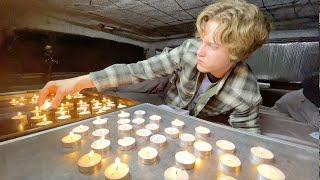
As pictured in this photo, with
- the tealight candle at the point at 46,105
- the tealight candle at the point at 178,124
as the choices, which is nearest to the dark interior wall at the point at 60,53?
the tealight candle at the point at 46,105

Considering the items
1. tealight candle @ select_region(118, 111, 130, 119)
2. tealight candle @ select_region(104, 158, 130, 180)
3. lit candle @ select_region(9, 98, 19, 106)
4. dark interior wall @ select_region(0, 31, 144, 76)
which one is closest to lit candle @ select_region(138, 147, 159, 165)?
tealight candle @ select_region(104, 158, 130, 180)

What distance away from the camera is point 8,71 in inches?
54.5

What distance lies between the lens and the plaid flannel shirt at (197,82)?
3.30 ft

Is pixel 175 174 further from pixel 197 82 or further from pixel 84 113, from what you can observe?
pixel 197 82

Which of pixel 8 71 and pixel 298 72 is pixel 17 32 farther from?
pixel 298 72

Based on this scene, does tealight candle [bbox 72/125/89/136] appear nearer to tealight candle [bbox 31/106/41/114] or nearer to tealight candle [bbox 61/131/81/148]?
tealight candle [bbox 61/131/81/148]

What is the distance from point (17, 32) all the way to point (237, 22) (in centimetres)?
139

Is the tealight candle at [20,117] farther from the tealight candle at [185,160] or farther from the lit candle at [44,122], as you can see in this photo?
the tealight candle at [185,160]

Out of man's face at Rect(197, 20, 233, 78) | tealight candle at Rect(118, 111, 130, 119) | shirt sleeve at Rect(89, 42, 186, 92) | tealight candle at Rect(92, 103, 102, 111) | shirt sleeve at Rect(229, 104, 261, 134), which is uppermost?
man's face at Rect(197, 20, 233, 78)

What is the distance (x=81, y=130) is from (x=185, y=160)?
340 millimetres

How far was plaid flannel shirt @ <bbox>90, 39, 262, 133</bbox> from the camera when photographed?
3.30 feet

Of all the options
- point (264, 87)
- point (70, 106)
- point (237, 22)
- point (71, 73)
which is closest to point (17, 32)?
point (71, 73)

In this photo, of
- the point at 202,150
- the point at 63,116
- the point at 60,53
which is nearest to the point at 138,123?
the point at 202,150

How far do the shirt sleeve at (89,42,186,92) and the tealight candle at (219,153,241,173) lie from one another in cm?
69
